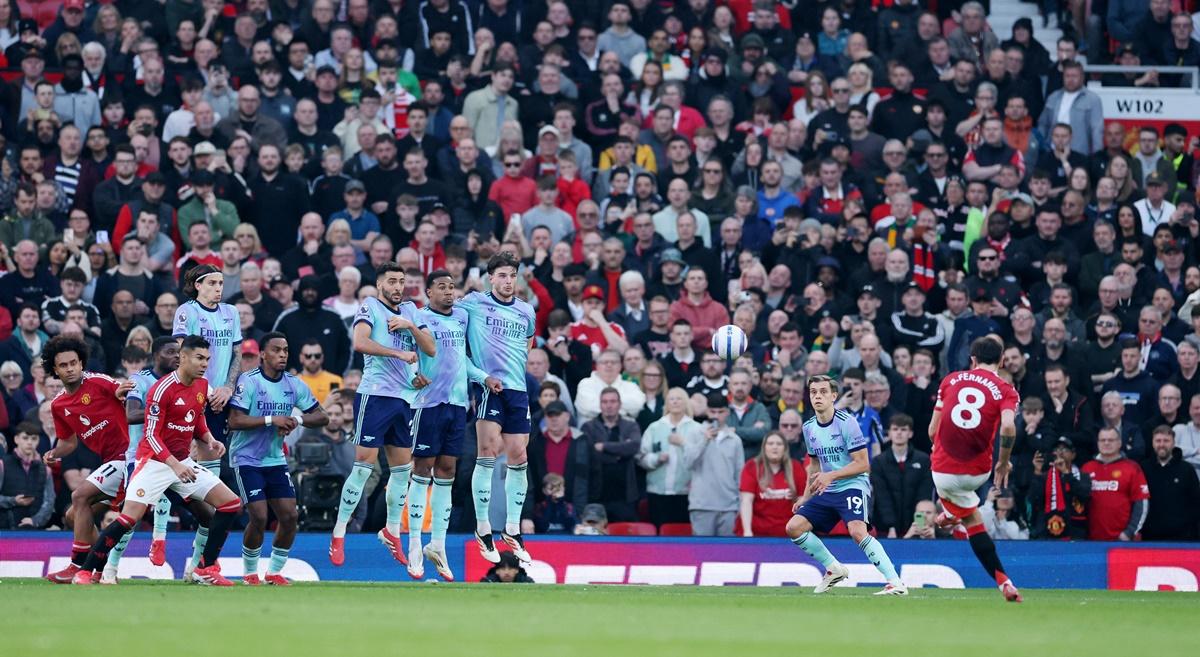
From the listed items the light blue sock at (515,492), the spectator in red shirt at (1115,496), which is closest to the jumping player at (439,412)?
the light blue sock at (515,492)

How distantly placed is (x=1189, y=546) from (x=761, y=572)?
4808 millimetres

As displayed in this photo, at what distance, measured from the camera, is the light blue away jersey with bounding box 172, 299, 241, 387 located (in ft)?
53.3

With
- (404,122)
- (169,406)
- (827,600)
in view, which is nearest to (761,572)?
(827,600)

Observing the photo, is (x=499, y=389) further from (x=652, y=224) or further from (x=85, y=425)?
(x=652, y=224)

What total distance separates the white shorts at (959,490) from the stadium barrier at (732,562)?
3.69m

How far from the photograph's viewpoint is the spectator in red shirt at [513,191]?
2436cm


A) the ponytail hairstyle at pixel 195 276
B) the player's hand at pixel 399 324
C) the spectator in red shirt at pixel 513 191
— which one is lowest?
the player's hand at pixel 399 324

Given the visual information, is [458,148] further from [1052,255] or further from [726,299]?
[1052,255]

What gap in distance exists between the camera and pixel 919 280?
78.2ft

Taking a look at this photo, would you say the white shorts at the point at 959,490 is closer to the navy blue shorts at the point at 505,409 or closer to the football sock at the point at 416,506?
the navy blue shorts at the point at 505,409

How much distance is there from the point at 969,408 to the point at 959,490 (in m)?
0.77

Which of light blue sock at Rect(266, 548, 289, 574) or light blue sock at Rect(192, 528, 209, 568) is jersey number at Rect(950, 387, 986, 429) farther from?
light blue sock at Rect(192, 528, 209, 568)

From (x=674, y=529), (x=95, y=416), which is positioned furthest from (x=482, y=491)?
(x=674, y=529)

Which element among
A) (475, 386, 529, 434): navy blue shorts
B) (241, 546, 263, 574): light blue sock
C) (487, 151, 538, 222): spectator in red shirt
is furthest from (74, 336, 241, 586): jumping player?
(487, 151, 538, 222): spectator in red shirt
